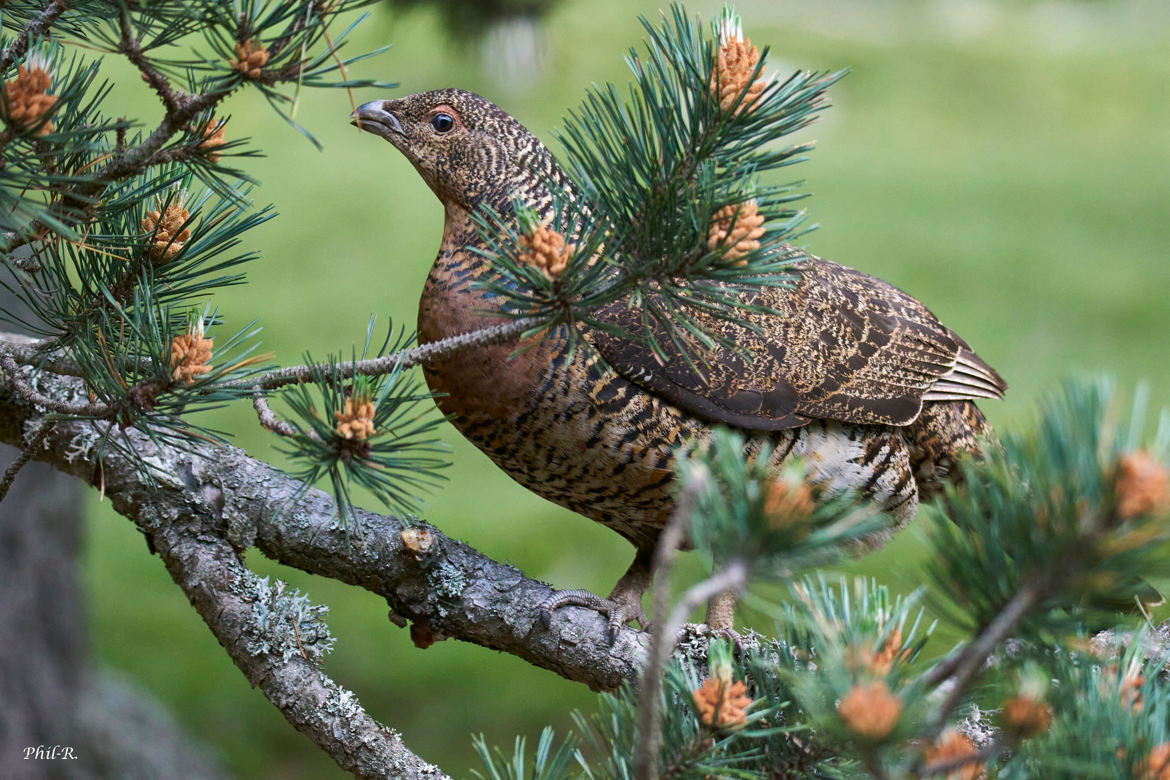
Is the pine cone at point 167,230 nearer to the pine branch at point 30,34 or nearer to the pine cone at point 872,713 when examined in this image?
the pine branch at point 30,34

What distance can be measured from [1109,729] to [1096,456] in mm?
372

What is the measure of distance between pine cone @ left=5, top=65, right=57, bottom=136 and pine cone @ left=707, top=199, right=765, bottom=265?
890 mm

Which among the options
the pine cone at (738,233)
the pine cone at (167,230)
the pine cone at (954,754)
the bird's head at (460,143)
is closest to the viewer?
the pine cone at (954,754)

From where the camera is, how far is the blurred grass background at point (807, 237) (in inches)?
220

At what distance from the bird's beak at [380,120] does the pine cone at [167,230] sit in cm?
98

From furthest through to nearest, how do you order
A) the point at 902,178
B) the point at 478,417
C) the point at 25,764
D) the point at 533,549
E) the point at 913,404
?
1. the point at 902,178
2. the point at 533,549
3. the point at 25,764
4. the point at 913,404
5. the point at 478,417

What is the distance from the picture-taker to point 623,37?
11562mm

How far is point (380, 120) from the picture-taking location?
280 centimetres

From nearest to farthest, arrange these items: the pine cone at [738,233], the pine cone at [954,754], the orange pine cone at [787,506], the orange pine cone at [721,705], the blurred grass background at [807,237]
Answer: the orange pine cone at [787,506] < the pine cone at [954,754] < the orange pine cone at [721,705] < the pine cone at [738,233] < the blurred grass background at [807,237]

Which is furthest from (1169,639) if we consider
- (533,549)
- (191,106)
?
(533,549)

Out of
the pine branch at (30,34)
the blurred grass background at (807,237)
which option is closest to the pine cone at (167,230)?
the pine branch at (30,34)

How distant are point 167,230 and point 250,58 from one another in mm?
575

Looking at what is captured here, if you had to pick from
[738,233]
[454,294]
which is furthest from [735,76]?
[454,294]

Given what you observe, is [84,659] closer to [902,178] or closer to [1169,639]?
[1169,639]
